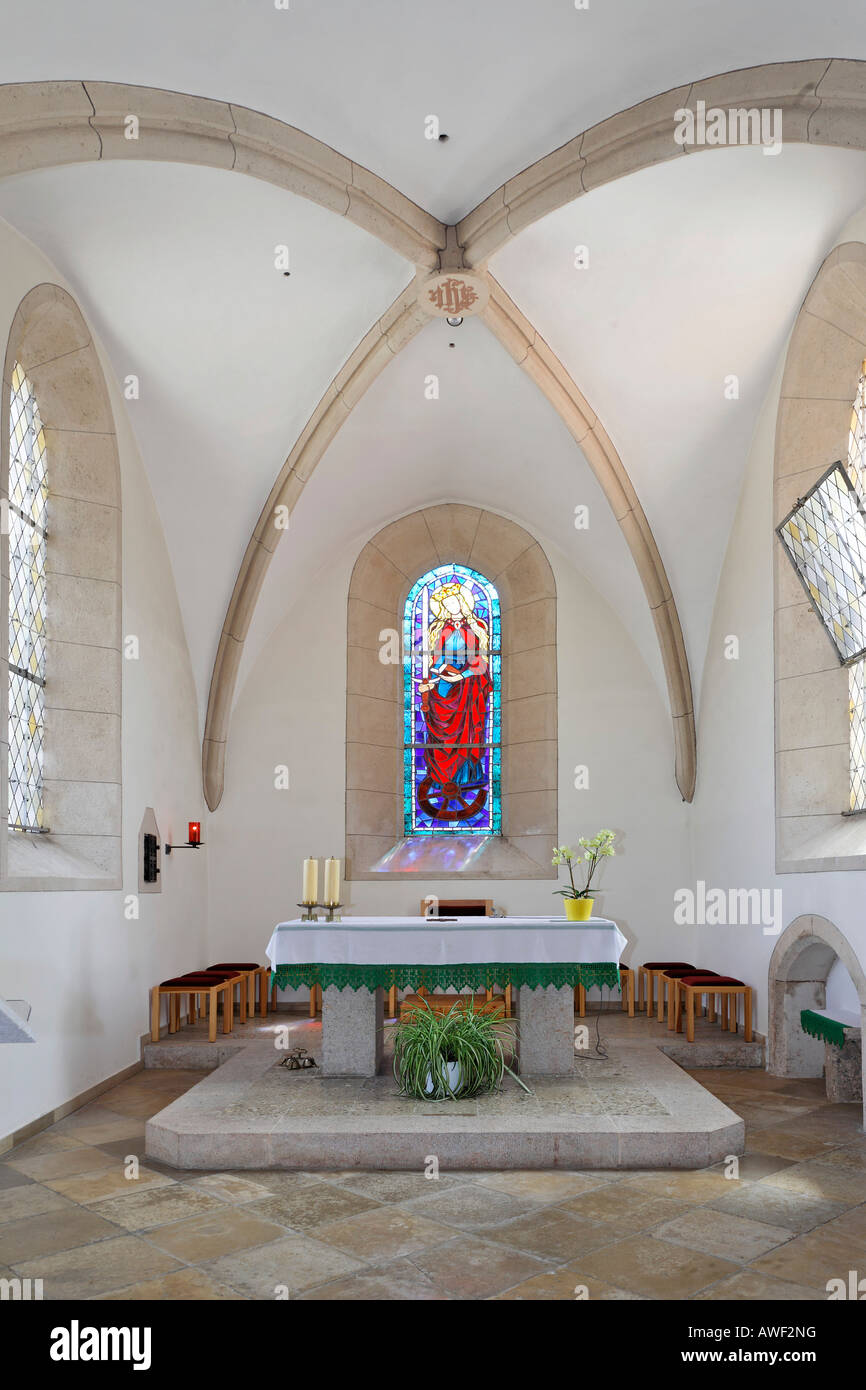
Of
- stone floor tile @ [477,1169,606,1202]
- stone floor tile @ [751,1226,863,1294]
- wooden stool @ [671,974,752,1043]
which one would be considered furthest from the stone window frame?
stone floor tile @ [751,1226,863,1294]

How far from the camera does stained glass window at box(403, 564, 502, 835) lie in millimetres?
11312

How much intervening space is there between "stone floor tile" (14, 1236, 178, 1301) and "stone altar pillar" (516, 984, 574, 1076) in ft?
9.74

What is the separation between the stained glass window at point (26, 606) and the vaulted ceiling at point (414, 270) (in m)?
0.85

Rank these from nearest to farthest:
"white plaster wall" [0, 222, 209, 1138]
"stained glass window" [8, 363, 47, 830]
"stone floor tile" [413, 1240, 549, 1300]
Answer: "stone floor tile" [413, 1240, 549, 1300], "white plaster wall" [0, 222, 209, 1138], "stained glass window" [8, 363, 47, 830]

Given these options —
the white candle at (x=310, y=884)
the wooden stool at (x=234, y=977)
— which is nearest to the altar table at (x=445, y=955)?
the white candle at (x=310, y=884)

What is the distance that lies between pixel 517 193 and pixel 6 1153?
19.5 ft

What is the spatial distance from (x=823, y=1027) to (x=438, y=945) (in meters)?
2.43

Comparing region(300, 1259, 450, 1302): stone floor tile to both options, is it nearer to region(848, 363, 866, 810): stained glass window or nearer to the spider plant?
the spider plant

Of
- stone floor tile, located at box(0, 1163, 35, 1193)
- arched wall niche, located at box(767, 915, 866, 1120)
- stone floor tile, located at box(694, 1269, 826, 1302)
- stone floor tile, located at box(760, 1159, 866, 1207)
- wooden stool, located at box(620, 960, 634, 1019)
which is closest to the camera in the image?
stone floor tile, located at box(694, 1269, 826, 1302)

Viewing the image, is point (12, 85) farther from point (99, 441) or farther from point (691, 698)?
point (691, 698)

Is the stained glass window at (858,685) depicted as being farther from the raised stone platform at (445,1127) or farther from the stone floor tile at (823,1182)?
the stone floor tile at (823,1182)

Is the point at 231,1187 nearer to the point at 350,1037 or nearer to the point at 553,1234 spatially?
the point at 553,1234

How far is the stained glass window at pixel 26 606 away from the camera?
23.4 feet
